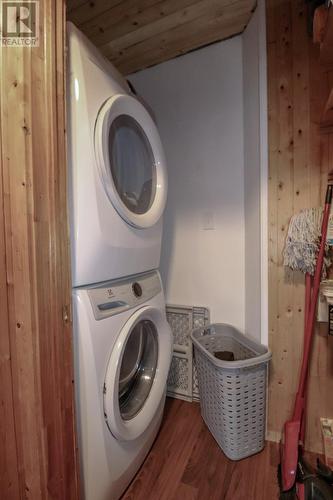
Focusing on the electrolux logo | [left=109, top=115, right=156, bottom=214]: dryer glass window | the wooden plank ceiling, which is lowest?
[left=109, top=115, right=156, bottom=214]: dryer glass window

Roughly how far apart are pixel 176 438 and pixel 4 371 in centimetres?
103

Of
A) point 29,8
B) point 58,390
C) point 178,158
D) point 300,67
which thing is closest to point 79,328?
point 58,390

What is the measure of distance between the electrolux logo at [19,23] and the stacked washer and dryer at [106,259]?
0.38 ft

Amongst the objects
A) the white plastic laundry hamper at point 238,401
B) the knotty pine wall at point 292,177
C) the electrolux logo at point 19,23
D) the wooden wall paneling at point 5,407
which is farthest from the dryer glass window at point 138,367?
the electrolux logo at point 19,23

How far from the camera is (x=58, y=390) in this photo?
0.72 meters

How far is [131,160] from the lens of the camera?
1072mm

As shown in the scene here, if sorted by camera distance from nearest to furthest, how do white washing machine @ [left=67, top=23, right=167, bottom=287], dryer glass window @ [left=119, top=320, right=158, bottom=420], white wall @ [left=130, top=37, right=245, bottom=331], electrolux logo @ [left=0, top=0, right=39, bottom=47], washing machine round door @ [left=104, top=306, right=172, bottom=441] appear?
electrolux logo @ [left=0, top=0, right=39, bottom=47] < white washing machine @ [left=67, top=23, right=167, bottom=287] < washing machine round door @ [left=104, top=306, right=172, bottom=441] < dryer glass window @ [left=119, top=320, right=158, bottom=420] < white wall @ [left=130, top=37, right=245, bottom=331]

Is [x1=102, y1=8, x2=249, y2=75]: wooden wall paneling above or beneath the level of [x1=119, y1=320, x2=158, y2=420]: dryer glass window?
above

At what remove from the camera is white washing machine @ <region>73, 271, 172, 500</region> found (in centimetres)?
78

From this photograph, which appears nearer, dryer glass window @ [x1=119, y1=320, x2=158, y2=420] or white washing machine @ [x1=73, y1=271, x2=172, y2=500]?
white washing machine @ [x1=73, y1=271, x2=172, y2=500]

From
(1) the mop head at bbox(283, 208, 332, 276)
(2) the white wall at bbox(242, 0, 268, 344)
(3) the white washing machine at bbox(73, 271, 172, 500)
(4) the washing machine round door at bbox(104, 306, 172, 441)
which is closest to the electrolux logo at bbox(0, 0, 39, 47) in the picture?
(3) the white washing machine at bbox(73, 271, 172, 500)

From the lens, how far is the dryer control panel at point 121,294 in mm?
820

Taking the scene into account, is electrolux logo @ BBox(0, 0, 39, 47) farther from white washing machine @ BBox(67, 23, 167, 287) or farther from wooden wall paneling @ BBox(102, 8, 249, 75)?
wooden wall paneling @ BBox(102, 8, 249, 75)

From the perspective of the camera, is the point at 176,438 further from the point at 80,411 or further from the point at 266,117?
the point at 266,117
